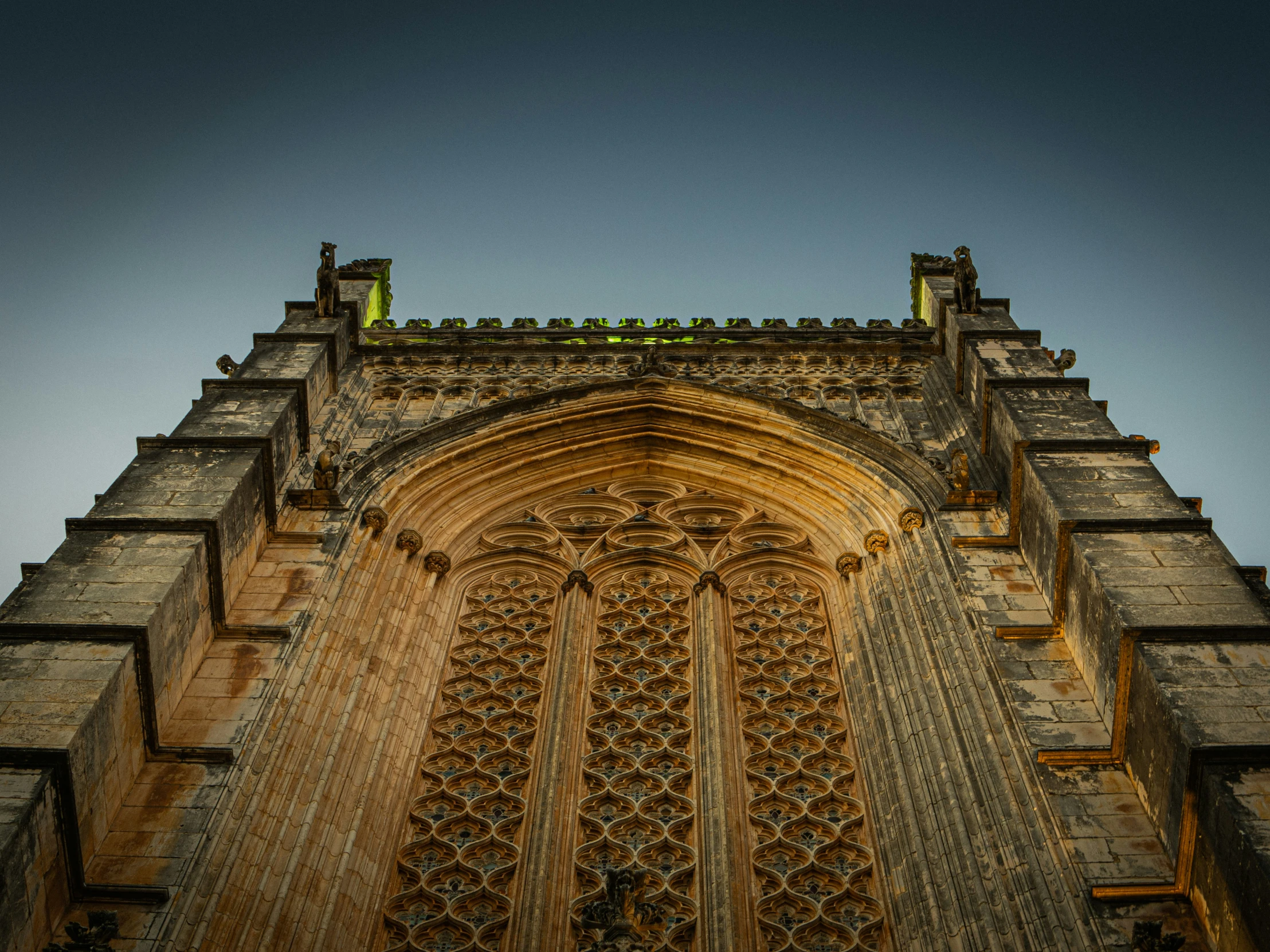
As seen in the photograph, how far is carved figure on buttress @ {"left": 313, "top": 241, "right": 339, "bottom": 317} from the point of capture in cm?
1576

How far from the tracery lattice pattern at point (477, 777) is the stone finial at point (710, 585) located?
1406 millimetres

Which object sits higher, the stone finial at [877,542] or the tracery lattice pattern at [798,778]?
the stone finial at [877,542]

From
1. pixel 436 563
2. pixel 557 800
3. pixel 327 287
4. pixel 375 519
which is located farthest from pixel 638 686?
pixel 327 287

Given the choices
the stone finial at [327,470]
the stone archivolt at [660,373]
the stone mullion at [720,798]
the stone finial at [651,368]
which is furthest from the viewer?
the stone finial at [651,368]

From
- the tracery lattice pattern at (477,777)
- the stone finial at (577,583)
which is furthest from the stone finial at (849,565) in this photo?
the tracery lattice pattern at (477,777)

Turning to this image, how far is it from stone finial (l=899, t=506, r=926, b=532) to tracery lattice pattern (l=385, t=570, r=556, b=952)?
11.2ft

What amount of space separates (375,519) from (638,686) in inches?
117

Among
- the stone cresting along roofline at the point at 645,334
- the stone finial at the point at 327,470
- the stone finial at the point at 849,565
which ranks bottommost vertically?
the stone finial at the point at 849,565

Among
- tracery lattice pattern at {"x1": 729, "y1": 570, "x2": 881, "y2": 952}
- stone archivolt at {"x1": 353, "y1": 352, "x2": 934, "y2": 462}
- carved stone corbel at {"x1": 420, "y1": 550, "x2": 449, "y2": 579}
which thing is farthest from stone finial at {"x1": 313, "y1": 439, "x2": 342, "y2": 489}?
tracery lattice pattern at {"x1": 729, "y1": 570, "x2": 881, "y2": 952}

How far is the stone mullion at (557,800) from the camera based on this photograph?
8578 mm

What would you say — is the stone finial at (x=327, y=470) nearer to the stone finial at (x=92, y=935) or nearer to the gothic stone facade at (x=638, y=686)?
the gothic stone facade at (x=638, y=686)

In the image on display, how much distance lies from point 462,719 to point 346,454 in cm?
397

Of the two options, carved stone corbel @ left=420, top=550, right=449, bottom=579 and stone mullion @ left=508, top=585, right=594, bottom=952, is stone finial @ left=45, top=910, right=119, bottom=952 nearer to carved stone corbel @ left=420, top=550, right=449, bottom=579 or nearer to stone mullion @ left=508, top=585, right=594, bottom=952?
stone mullion @ left=508, top=585, right=594, bottom=952

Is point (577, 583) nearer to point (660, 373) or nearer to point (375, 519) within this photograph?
point (375, 519)
